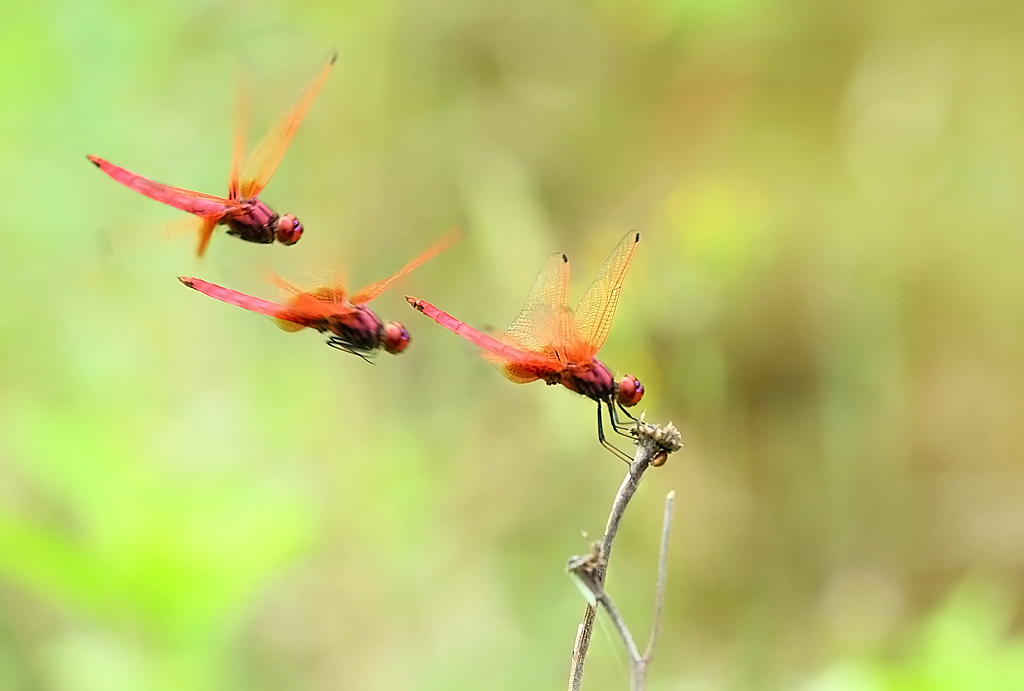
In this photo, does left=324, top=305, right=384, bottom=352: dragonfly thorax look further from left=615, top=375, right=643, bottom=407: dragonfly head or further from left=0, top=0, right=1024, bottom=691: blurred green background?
left=0, top=0, right=1024, bottom=691: blurred green background

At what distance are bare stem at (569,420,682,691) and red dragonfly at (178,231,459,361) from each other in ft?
1.03

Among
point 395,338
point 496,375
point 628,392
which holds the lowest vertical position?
point 395,338

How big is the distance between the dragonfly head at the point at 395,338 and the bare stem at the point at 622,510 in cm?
29

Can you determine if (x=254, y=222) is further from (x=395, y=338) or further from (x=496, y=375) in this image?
(x=496, y=375)

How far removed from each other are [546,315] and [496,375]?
2065 mm

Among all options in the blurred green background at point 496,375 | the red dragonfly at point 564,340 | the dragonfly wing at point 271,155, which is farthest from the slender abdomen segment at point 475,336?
the blurred green background at point 496,375

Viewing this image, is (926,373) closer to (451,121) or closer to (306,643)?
(451,121)

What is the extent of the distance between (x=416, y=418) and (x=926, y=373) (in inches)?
71.8

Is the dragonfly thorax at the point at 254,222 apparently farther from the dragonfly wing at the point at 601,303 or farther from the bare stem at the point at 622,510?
the bare stem at the point at 622,510

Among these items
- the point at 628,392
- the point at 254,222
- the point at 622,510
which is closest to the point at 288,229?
the point at 254,222

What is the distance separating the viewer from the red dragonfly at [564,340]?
1247 mm

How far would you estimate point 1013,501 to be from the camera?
3.05 m

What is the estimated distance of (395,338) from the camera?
1092 mm

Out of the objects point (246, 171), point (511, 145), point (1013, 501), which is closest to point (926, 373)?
point (1013, 501)
